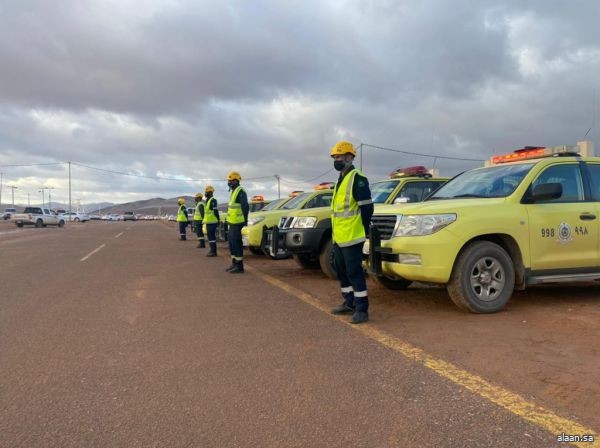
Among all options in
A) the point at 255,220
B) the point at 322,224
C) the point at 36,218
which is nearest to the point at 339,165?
the point at 322,224

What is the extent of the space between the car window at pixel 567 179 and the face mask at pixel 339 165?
249 cm

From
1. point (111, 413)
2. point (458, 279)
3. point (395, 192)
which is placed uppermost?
point (395, 192)

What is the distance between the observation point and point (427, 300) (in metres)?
6.63

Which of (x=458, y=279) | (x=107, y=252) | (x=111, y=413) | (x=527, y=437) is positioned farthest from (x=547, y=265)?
(x=107, y=252)

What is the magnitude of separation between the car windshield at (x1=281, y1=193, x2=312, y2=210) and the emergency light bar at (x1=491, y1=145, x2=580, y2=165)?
15.1ft

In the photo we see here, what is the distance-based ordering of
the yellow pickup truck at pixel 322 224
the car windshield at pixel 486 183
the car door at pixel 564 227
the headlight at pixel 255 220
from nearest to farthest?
the car door at pixel 564 227
the car windshield at pixel 486 183
the yellow pickup truck at pixel 322 224
the headlight at pixel 255 220

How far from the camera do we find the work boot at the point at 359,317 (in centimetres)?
545

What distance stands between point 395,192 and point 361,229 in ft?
12.5

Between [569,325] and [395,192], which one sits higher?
[395,192]

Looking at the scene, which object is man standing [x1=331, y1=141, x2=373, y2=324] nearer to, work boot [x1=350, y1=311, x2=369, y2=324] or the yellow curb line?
work boot [x1=350, y1=311, x2=369, y2=324]

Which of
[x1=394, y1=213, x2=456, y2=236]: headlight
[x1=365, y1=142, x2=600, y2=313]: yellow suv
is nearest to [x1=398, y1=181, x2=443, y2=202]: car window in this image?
[x1=365, y1=142, x2=600, y2=313]: yellow suv

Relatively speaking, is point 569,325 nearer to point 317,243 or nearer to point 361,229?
point 361,229

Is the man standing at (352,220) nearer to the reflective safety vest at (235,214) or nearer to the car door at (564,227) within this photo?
the car door at (564,227)

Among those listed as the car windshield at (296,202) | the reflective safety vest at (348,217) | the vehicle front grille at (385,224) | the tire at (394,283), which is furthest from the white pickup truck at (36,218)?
the reflective safety vest at (348,217)
